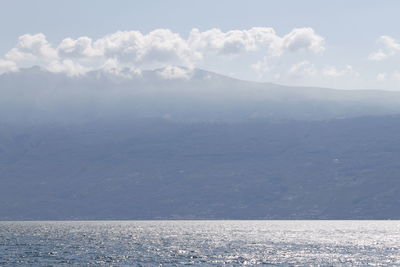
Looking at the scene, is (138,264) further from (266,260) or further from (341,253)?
(341,253)

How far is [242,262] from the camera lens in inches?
6373

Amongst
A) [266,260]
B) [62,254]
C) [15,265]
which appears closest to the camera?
[15,265]

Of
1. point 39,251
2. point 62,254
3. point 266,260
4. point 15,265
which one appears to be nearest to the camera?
point 15,265

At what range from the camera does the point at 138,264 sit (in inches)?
6191

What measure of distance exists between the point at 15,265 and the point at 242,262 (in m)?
51.2

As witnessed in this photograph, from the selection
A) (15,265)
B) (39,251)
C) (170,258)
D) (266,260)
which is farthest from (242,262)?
(39,251)

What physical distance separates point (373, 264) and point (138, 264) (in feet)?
176

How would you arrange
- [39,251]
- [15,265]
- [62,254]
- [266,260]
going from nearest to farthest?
1. [15,265]
2. [266,260]
3. [62,254]
4. [39,251]

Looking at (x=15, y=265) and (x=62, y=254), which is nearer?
(x=15, y=265)

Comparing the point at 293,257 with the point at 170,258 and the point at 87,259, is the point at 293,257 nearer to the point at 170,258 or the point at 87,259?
the point at 170,258

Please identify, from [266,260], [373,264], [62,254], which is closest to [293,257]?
[266,260]

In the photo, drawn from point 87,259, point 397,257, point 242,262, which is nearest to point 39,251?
point 87,259

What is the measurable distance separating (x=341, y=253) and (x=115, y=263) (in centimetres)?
6957

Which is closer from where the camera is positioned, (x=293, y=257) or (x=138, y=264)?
(x=138, y=264)
